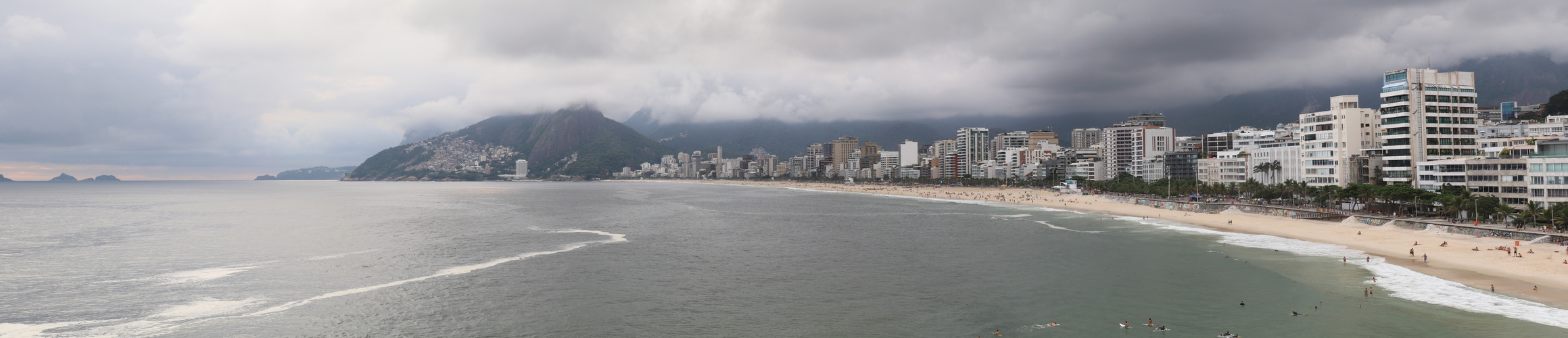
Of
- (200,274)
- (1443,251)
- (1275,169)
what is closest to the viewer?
(200,274)

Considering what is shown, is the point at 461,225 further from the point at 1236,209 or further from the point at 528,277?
the point at 1236,209

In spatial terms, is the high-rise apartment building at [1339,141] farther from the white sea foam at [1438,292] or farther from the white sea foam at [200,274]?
the white sea foam at [200,274]

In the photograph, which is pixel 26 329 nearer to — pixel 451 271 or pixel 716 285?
pixel 451 271

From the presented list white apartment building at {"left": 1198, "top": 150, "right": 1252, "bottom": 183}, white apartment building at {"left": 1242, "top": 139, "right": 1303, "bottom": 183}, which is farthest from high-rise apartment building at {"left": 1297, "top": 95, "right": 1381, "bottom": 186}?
white apartment building at {"left": 1198, "top": 150, "right": 1252, "bottom": 183}

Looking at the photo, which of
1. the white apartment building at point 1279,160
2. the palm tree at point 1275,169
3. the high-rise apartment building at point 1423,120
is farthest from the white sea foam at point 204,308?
the palm tree at point 1275,169

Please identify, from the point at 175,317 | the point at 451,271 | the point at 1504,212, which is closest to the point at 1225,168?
the point at 1504,212

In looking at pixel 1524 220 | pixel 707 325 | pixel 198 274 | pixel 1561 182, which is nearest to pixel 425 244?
pixel 198 274
